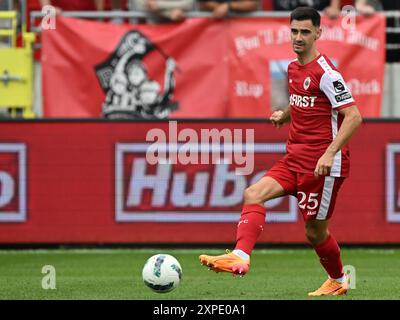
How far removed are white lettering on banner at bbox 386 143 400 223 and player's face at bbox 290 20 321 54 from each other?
17.0 feet

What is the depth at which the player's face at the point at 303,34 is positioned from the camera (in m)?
9.51

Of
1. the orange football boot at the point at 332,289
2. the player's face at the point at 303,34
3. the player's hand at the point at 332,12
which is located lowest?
the orange football boot at the point at 332,289

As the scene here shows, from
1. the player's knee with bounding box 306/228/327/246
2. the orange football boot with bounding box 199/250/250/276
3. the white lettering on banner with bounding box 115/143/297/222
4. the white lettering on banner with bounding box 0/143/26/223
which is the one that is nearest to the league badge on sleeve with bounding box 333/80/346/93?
the player's knee with bounding box 306/228/327/246

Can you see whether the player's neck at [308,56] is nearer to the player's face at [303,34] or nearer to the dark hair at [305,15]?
the player's face at [303,34]

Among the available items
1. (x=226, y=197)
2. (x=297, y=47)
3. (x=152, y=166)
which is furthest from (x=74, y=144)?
(x=297, y=47)

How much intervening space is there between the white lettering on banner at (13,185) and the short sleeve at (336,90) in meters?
6.07

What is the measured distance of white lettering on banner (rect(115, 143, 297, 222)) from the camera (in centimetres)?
1456

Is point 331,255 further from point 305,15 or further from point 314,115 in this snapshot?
point 305,15

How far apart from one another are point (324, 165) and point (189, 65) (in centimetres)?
625

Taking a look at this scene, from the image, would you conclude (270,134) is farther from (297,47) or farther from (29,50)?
(297,47)

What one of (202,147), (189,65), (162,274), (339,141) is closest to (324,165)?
(339,141)

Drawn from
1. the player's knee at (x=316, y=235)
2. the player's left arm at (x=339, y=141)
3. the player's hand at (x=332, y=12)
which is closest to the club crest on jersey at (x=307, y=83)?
the player's left arm at (x=339, y=141)
